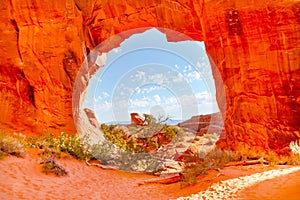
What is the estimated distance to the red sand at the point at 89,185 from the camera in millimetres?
5824

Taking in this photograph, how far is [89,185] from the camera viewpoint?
8195 millimetres

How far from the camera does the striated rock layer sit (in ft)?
37.2

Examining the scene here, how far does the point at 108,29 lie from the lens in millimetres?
16781

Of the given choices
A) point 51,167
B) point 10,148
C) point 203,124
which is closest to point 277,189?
point 51,167

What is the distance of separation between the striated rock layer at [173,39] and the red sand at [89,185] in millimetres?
4462

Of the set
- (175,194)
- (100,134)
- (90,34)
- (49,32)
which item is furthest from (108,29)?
(175,194)

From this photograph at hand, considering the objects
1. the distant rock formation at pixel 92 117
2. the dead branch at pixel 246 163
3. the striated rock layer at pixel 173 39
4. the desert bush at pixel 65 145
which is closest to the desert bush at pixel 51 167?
the desert bush at pixel 65 145

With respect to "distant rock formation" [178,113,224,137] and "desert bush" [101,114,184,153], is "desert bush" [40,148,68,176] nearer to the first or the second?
"desert bush" [101,114,184,153]

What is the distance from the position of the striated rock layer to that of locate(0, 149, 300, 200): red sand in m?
4.46

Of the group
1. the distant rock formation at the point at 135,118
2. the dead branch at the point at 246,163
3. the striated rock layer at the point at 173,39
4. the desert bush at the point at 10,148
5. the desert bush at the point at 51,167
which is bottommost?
the distant rock formation at the point at 135,118

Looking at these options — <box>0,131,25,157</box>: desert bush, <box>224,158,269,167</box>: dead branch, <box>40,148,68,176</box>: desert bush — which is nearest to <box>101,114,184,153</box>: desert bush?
<box>40,148,68,176</box>: desert bush

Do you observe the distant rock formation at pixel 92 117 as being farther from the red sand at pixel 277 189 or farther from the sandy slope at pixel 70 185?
the red sand at pixel 277 189

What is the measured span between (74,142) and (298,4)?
10.2m

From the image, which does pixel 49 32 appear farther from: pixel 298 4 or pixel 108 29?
pixel 298 4
